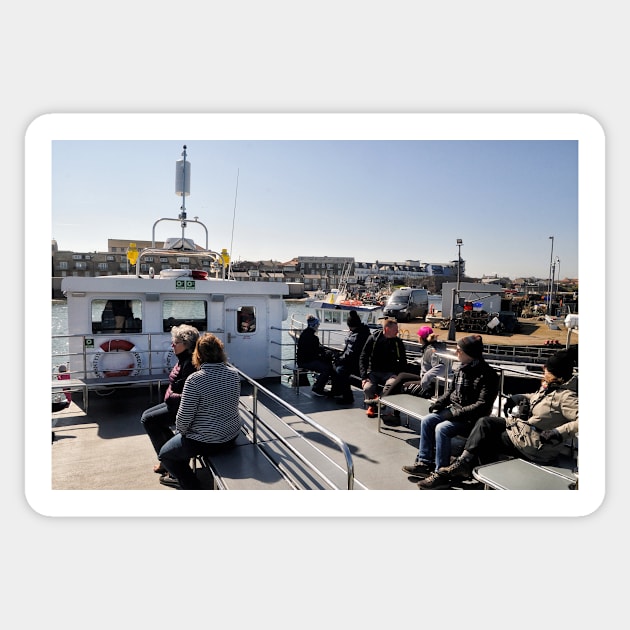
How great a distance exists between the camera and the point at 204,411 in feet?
10.2

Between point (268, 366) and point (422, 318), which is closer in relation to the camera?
point (268, 366)

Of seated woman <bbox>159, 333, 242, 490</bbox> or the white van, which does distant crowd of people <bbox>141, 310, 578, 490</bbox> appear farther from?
the white van

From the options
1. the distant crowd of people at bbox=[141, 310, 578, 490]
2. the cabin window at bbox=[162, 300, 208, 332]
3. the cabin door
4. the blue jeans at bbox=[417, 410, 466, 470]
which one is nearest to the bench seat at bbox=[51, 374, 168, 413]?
the cabin window at bbox=[162, 300, 208, 332]

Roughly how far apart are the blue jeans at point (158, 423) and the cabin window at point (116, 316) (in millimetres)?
2979

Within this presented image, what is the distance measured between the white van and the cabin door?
1013 inches

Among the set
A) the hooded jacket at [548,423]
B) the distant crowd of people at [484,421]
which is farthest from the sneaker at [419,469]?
the hooded jacket at [548,423]

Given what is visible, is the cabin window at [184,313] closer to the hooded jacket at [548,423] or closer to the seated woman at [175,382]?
the seated woman at [175,382]

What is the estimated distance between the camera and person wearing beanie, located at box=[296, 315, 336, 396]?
6.45 metres
